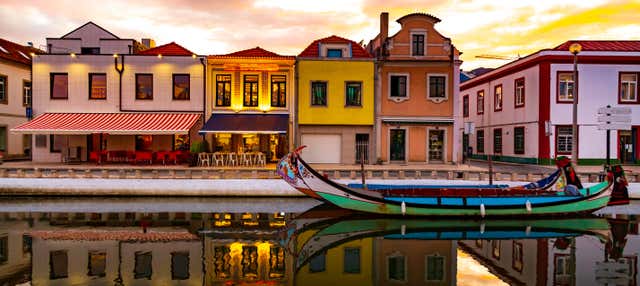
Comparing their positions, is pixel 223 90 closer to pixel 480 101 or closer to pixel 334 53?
pixel 334 53

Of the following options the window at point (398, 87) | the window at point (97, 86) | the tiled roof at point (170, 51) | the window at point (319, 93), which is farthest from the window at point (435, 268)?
the window at point (97, 86)

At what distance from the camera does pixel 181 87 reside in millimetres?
27750

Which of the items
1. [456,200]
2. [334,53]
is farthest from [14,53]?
[456,200]

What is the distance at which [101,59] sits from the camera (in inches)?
1081

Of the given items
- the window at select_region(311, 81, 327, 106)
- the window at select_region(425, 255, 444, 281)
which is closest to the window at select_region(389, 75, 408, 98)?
the window at select_region(311, 81, 327, 106)

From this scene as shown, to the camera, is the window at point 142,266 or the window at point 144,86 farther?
the window at point 144,86

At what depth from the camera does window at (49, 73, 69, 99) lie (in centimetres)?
2753

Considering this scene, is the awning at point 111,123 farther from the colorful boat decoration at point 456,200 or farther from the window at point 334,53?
the colorful boat decoration at point 456,200

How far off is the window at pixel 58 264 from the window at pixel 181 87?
16.4 meters

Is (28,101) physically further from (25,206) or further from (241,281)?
(241,281)

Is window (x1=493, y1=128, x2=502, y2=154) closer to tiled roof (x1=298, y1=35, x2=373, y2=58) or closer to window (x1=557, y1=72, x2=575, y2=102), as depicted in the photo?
window (x1=557, y1=72, x2=575, y2=102)

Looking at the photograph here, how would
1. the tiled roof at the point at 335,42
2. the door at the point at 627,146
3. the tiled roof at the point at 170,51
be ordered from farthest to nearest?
the tiled roof at the point at 170,51 → the tiled roof at the point at 335,42 → the door at the point at 627,146

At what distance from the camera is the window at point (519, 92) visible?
99.2ft

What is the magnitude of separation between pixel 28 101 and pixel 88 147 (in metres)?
12.4
